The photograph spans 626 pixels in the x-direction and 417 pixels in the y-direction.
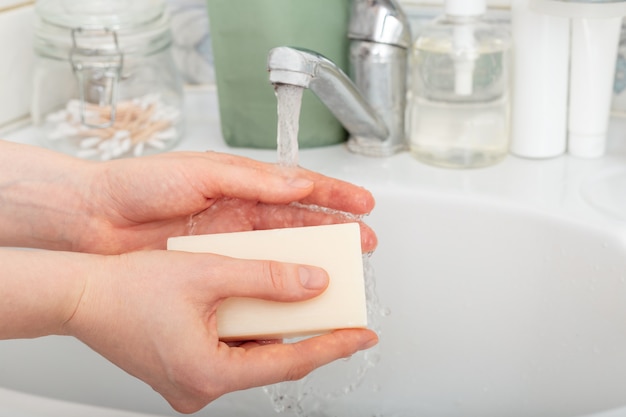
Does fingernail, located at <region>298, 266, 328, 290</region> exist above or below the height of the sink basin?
above

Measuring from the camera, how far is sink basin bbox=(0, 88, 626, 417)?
76cm

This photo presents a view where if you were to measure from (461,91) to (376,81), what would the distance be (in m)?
0.09

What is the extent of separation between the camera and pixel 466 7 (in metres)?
0.81

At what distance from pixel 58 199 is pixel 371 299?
0.29m

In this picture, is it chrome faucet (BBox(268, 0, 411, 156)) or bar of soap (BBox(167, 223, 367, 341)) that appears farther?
chrome faucet (BBox(268, 0, 411, 156))

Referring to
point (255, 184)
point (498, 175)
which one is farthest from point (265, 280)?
point (498, 175)

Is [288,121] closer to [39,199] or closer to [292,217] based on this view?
[292,217]

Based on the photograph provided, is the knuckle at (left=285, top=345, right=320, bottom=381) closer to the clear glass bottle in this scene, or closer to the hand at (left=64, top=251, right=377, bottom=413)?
the hand at (left=64, top=251, right=377, bottom=413)

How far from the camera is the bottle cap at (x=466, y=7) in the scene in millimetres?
811

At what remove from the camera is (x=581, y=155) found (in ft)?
2.88

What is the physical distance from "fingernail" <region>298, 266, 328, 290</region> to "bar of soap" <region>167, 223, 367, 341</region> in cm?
2

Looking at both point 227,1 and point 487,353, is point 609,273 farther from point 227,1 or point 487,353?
point 227,1

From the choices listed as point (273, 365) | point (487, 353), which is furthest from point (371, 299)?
point (273, 365)

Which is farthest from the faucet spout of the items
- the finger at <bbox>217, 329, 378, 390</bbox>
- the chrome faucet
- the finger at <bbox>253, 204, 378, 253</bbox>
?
the finger at <bbox>217, 329, 378, 390</bbox>
